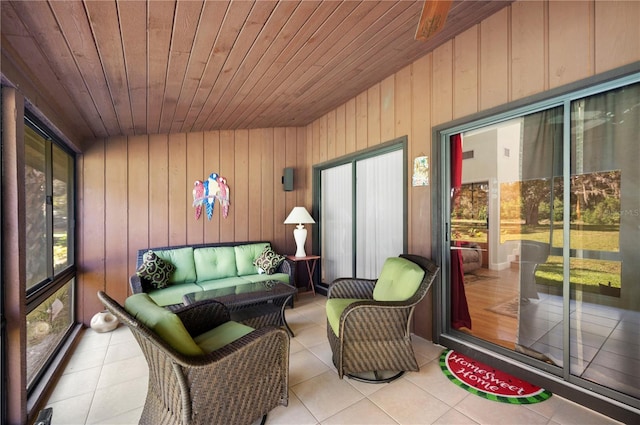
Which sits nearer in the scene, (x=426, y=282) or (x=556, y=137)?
(x=556, y=137)

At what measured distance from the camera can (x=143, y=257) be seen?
3471 millimetres

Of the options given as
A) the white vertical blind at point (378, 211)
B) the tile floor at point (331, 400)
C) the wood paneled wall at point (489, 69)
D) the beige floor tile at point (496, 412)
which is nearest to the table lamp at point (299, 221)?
the white vertical blind at point (378, 211)

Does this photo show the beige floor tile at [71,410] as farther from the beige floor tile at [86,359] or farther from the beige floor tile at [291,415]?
the beige floor tile at [291,415]

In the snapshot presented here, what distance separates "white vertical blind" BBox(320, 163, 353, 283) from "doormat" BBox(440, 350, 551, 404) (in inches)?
74.0

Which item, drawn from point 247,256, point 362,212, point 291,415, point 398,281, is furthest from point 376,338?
point 247,256

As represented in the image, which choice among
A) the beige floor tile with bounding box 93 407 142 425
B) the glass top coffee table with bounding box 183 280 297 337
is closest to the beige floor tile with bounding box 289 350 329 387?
the glass top coffee table with bounding box 183 280 297 337

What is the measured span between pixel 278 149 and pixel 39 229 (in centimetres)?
306

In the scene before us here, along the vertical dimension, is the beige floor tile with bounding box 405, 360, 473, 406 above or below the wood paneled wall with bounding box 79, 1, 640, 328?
below

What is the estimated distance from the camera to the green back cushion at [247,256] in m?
4.00

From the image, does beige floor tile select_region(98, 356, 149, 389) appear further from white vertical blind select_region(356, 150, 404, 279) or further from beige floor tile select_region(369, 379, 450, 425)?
white vertical blind select_region(356, 150, 404, 279)

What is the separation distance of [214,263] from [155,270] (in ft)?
2.45

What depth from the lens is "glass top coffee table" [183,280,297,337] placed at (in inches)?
106

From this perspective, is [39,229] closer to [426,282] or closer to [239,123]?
[239,123]

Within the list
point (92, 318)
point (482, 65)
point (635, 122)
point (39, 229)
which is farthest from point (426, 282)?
point (92, 318)
